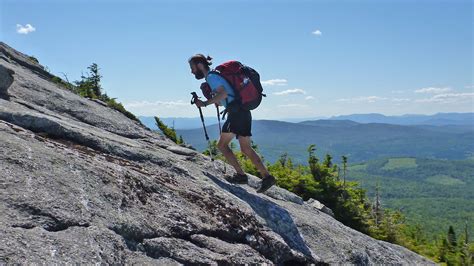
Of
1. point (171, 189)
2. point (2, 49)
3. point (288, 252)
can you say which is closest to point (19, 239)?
point (171, 189)

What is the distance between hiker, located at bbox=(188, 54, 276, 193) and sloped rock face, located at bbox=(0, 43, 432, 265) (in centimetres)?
74

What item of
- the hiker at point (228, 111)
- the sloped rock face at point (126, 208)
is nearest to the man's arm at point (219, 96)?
the hiker at point (228, 111)

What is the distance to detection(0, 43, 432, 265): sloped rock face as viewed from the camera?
593cm

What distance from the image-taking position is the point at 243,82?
34.5 ft

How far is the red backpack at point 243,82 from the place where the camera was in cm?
1045

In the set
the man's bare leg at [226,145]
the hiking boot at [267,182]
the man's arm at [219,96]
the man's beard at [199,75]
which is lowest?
the hiking boot at [267,182]

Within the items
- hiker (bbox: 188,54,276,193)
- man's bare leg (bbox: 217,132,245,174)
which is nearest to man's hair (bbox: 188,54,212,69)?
hiker (bbox: 188,54,276,193)

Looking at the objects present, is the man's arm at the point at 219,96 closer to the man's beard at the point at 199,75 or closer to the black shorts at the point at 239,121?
the black shorts at the point at 239,121

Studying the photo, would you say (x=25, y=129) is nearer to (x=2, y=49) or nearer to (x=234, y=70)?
(x=234, y=70)

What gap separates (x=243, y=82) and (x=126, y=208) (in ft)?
15.2

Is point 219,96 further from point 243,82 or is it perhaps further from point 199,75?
point 199,75

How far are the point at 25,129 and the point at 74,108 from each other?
4.13 metres

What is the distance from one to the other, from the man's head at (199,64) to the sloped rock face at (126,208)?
234 cm

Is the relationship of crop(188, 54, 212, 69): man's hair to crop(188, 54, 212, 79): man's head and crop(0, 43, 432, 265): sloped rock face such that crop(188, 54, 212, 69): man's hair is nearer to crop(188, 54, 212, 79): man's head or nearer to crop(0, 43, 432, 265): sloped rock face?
crop(188, 54, 212, 79): man's head
